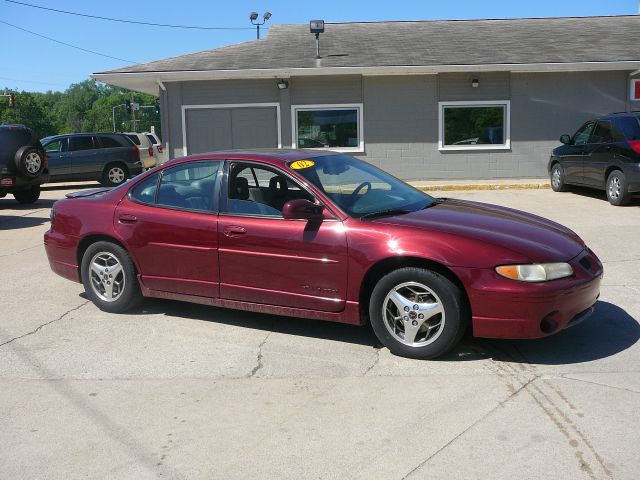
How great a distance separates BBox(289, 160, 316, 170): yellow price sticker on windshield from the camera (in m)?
5.19

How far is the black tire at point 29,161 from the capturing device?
44.8 feet

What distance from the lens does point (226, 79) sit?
54.1 ft

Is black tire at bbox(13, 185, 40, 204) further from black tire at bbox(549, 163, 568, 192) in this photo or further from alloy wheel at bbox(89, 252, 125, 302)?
black tire at bbox(549, 163, 568, 192)

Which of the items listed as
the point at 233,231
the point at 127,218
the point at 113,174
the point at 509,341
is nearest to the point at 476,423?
the point at 509,341

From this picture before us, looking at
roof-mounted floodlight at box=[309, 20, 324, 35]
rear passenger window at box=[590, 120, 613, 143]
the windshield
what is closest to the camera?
the windshield

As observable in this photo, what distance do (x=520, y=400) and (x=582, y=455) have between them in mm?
685

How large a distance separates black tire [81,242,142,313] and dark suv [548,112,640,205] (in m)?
9.11

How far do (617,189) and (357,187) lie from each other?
8.30 meters

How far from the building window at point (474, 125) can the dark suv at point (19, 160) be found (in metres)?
9.84

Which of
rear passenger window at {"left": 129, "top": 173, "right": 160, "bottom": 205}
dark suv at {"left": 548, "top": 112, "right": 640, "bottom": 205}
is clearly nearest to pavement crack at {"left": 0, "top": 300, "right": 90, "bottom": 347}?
rear passenger window at {"left": 129, "top": 173, "right": 160, "bottom": 205}

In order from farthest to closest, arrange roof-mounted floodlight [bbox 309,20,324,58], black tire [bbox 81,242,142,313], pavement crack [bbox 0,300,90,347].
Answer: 1. roof-mounted floodlight [bbox 309,20,324,58]
2. black tire [bbox 81,242,142,313]
3. pavement crack [bbox 0,300,90,347]

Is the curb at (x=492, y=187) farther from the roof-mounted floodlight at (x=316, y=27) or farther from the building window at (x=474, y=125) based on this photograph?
the roof-mounted floodlight at (x=316, y=27)

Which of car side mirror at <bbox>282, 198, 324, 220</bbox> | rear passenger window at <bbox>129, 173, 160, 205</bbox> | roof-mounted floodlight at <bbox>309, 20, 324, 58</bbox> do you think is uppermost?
roof-mounted floodlight at <bbox>309, 20, 324, 58</bbox>

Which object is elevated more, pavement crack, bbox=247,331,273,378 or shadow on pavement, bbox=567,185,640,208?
shadow on pavement, bbox=567,185,640,208
